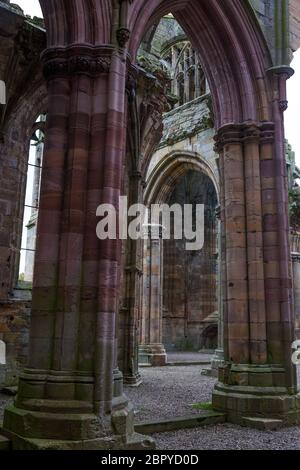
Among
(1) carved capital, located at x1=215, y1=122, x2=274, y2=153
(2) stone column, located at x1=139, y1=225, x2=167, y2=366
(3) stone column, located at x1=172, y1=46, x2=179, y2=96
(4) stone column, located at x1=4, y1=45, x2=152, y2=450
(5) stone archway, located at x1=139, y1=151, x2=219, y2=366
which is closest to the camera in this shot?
(4) stone column, located at x1=4, y1=45, x2=152, y2=450

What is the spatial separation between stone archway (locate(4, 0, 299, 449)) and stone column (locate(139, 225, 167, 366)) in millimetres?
9971

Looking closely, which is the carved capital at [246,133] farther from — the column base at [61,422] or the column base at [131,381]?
the column base at [131,381]

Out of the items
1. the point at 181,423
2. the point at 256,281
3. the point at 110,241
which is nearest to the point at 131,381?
the point at 181,423

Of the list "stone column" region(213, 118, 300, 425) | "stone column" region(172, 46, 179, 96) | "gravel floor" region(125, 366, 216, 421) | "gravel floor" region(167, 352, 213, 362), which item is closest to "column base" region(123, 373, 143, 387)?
"gravel floor" region(125, 366, 216, 421)

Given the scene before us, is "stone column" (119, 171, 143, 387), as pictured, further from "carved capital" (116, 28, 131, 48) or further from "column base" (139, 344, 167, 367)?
"carved capital" (116, 28, 131, 48)

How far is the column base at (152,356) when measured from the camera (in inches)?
656

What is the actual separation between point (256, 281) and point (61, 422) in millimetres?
3792

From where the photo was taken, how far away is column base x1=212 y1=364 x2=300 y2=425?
259 inches

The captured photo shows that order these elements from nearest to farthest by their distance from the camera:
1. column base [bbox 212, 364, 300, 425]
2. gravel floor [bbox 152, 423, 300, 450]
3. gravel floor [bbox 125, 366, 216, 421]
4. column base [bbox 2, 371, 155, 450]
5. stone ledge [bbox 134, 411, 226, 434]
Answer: column base [bbox 2, 371, 155, 450], gravel floor [bbox 152, 423, 300, 450], stone ledge [bbox 134, 411, 226, 434], column base [bbox 212, 364, 300, 425], gravel floor [bbox 125, 366, 216, 421]

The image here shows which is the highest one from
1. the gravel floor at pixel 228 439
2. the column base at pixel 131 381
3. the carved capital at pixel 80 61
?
the carved capital at pixel 80 61

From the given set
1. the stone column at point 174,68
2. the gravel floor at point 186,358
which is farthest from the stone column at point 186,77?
the gravel floor at point 186,358
